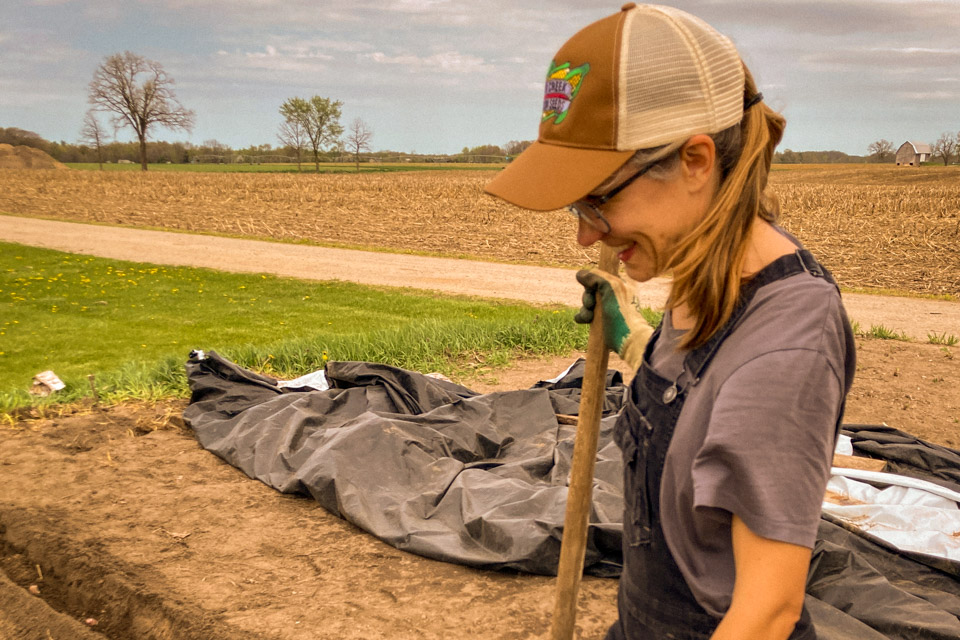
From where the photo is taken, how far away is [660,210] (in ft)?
3.90

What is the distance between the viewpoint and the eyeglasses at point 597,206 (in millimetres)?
1176

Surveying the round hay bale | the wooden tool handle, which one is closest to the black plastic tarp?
the wooden tool handle

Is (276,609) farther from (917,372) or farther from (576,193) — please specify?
(917,372)

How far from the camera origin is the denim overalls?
4.27 feet

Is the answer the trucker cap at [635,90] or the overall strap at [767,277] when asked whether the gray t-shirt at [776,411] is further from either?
the trucker cap at [635,90]

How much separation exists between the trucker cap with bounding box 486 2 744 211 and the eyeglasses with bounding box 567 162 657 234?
44mm

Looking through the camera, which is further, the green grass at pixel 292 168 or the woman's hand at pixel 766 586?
the green grass at pixel 292 168

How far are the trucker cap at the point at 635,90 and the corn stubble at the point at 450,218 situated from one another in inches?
499

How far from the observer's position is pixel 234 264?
521 inches

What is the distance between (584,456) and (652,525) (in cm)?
53

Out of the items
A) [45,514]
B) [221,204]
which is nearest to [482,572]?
[45,514]

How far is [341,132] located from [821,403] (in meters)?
60.6

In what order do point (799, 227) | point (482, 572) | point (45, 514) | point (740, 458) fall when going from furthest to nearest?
1. point (799, 227)
2. point (45, 514)
3. point (482, 572)
4. point (740, 458)

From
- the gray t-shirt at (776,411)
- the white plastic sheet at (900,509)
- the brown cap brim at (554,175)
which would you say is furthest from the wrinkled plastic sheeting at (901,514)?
the brown cap brim at (554,175)
